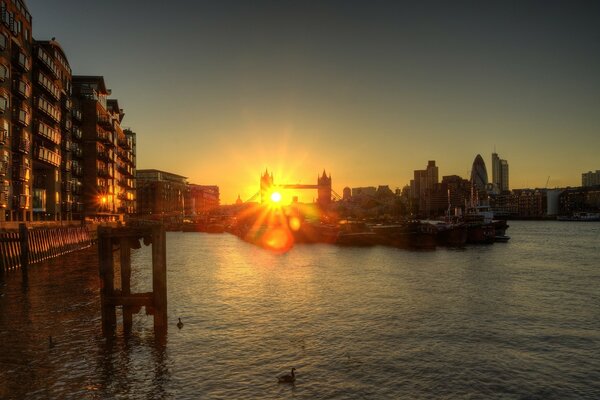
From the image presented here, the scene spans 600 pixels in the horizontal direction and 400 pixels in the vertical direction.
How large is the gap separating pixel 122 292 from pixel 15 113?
2003 inches

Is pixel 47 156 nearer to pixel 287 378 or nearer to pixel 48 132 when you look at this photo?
pixel 48 132

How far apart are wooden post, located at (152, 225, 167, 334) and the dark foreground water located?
4.45 feet

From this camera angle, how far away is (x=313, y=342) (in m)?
25.4

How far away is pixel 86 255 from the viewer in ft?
228

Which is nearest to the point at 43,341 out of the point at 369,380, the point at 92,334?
the point at 92,334

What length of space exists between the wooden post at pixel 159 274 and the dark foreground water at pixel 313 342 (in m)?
1.36

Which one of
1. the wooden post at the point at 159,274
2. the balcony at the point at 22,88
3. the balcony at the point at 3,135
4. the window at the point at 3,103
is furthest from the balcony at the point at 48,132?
the wooden post at the point at 159,274

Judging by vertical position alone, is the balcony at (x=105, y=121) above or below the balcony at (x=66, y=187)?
above

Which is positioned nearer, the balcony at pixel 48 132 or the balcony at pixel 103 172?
the balcony at pixel 48 132

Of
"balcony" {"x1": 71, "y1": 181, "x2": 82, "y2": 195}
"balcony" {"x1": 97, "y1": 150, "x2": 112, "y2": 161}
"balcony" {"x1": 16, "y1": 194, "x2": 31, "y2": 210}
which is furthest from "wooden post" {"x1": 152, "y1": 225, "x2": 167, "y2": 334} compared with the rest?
"balcony" {"x1": 97, "y1": 150, "x2": 112, "y2": 161}

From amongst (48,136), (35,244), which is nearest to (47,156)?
(48,136)

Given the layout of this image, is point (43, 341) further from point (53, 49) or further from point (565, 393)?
point (53, 49)

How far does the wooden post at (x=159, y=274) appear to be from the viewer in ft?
76.1

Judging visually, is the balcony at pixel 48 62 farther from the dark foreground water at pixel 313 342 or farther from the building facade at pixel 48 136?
the dark foreground water at pixel 313 342
